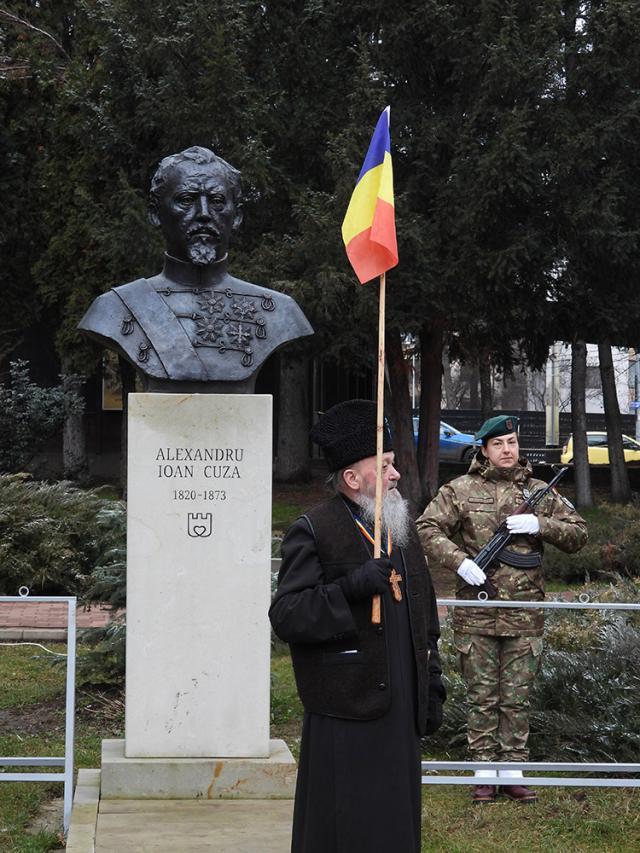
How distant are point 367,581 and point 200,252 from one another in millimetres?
2986

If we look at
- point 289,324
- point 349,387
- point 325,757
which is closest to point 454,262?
point 289,324

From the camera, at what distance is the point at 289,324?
22.3ft

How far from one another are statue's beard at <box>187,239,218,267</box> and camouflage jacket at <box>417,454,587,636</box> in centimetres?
171

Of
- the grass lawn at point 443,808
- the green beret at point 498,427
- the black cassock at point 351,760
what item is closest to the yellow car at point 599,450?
the grass lawn at point 443,808

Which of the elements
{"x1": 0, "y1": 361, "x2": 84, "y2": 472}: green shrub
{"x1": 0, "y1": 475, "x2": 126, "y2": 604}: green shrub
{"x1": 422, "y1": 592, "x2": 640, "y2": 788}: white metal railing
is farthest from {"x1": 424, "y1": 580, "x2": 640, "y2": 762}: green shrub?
{"x1": 0, "y1": 361, "x2": 84, "y2": 472}: green shrub

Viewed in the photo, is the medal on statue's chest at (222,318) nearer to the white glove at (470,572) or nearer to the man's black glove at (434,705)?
the white glove at (470,572)

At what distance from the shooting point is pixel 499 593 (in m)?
6.88

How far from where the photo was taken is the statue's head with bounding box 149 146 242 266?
6.68 meters

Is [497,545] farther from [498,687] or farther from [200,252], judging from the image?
[200,252]

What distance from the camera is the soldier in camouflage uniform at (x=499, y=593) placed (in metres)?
6.80

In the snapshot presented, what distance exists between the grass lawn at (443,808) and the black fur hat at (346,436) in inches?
101

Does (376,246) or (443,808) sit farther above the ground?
(376,246)

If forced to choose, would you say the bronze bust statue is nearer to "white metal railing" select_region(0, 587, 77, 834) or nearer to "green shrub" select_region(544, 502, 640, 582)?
"white metal railing" select_region(0, 587, 77, 834)

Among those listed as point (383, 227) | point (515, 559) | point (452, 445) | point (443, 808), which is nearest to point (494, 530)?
point (515, 559)
